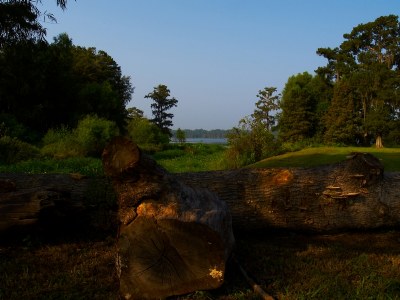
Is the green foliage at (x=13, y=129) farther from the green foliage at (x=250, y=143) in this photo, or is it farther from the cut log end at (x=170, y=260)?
the cut log end at (x=170, y=260)

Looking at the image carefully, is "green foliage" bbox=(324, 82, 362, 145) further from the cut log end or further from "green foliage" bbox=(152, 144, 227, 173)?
the cut log end

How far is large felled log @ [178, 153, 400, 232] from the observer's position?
6488mm

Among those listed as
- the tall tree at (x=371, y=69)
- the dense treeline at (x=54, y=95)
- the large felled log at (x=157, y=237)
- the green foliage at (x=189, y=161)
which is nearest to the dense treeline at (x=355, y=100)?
the tall tree at (x=371, y=69)

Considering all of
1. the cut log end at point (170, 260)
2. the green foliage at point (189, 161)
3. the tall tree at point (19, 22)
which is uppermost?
the tall tree at point (19, 22)

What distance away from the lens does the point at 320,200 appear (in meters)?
6.54

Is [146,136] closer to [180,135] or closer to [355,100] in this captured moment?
[180,135]

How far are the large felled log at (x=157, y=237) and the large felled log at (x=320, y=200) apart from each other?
7.14 feet

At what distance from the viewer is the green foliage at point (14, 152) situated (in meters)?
21.6

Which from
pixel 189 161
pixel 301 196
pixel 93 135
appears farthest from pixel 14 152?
pixel 301 196

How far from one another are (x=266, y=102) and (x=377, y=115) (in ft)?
74.1

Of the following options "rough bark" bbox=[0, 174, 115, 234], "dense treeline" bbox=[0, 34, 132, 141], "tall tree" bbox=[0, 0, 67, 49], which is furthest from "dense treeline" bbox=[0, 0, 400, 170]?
"rough bark" bbox=[0, 174, 115, 234]

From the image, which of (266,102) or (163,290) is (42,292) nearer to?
(163,290)

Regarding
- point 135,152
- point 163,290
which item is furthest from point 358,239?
point 135,152

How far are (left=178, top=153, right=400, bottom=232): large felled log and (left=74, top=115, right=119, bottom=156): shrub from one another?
2353 cm
